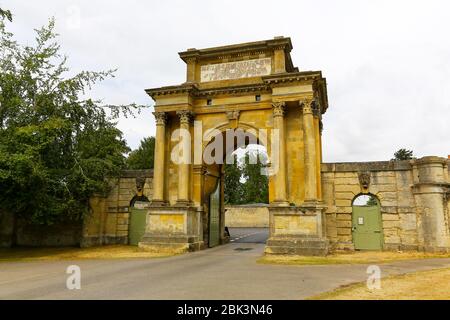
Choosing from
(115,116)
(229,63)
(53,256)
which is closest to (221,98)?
(229,63)

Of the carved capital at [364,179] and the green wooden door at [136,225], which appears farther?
the green wooden door at [136,225]

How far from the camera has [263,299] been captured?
259 inches

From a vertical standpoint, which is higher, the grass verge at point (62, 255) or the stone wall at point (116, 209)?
the stone wall at point (116, 209)

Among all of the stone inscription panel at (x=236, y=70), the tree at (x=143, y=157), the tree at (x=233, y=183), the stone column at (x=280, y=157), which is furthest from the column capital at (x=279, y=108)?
the tree at (x=233, y=183)

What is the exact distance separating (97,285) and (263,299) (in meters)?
3.99

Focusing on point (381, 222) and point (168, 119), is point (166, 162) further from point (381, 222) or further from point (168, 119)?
point (381, 222)

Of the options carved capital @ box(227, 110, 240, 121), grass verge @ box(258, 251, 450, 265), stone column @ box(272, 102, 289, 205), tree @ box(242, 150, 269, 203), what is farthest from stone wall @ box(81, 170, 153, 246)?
tree @ box(242, 150, 269, 203)


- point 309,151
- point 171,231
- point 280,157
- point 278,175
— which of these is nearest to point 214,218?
point 171,231

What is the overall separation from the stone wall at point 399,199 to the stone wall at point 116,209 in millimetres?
9533

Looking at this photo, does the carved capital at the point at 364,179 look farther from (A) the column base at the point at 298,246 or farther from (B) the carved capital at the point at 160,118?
(B) the carved capital at the point at 160,118

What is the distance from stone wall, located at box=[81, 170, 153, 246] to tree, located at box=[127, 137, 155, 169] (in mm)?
24326

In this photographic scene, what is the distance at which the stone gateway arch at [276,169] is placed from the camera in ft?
49.5

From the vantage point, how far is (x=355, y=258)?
13609 mm

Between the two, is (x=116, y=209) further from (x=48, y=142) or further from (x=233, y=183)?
(x=233, y=183)
